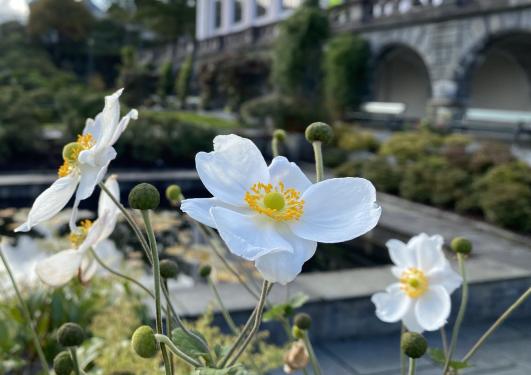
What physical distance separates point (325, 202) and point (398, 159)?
842 centimetres

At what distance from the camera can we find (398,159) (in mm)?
8898

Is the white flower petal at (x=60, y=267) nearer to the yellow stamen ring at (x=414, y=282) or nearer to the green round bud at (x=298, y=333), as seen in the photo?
the green round bud at (x=298, y=333)

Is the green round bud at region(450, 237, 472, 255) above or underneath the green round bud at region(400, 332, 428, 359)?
above

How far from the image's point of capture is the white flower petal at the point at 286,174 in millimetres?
764

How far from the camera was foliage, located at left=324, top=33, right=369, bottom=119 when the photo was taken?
1620 cm

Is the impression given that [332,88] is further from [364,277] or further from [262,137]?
[364,277]

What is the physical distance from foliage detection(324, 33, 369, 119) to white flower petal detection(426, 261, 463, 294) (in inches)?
591

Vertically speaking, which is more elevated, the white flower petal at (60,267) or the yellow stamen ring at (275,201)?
the yellow stamen ring at (275,201)

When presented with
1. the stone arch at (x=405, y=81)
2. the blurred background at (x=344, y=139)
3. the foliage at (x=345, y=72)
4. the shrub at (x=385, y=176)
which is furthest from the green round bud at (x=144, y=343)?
the stone arch at (x=405, y=81)

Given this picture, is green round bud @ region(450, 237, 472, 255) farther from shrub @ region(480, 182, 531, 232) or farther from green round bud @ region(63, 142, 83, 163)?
shrub @ region(480, 182, 531, 232)

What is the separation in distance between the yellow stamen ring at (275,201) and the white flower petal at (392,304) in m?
0.50

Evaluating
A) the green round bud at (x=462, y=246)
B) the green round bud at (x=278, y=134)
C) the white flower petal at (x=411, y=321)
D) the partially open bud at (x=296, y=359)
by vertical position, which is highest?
the green round bud at (x=278, y=134)

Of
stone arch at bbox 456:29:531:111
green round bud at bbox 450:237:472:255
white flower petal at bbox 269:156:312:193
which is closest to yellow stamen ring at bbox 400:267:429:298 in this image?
green round bud at bbox 450:237:472:255

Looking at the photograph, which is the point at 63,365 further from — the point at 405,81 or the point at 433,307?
the point at 405,81
